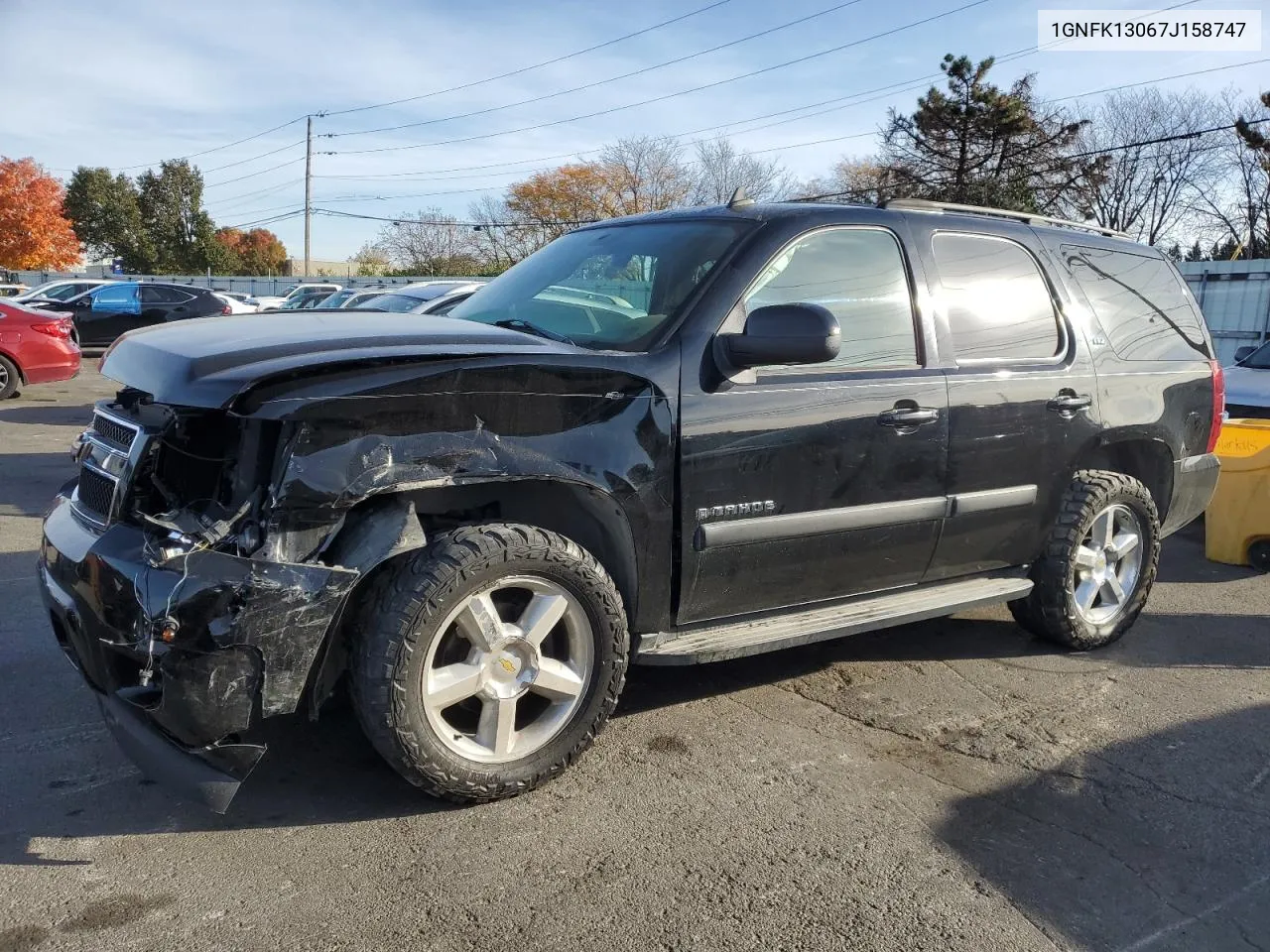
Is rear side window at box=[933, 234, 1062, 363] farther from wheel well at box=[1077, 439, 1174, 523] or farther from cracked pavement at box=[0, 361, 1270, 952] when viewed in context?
cracked pavement at box=[0, 361, 1270, 952]

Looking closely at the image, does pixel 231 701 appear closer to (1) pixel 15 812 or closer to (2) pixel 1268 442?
(1) pixel 15 812

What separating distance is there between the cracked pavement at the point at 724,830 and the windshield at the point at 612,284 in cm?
148

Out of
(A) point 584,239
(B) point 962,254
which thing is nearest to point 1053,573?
(B) point 962,254

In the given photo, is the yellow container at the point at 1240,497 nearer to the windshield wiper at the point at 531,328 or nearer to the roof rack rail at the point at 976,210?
the roof rack rail at the point at 976,210

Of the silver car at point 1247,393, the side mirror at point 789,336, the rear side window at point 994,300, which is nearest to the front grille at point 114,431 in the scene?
the side mirror at point 789,336

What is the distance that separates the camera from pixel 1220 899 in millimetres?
2834

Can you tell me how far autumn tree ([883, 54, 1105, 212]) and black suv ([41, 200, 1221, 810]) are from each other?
3667cm

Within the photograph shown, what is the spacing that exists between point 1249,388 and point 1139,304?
438cm

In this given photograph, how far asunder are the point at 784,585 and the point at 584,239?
174 cm

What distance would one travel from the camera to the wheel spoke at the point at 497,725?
10.2ft

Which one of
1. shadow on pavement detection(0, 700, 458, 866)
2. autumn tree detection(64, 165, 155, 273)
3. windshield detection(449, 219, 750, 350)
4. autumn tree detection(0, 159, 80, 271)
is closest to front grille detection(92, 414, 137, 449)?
shadow on pavement detection(0, 700, 458, 866)

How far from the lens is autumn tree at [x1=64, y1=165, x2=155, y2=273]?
55938 millimetres

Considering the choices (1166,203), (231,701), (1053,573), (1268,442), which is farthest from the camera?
(1166,203)

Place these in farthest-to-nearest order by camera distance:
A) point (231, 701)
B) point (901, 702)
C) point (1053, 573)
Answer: point (1053, 573) → point (901, 702) → point (231, 701)
